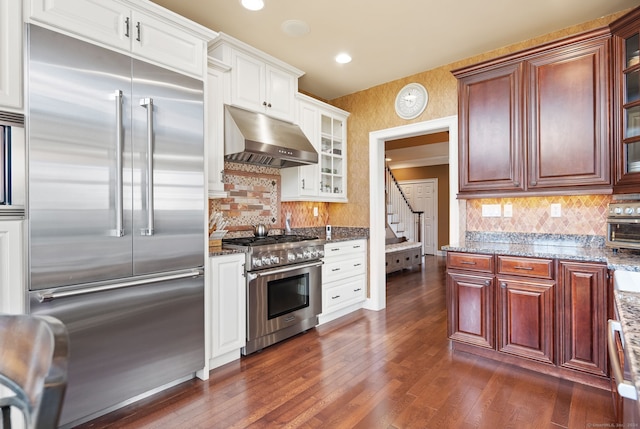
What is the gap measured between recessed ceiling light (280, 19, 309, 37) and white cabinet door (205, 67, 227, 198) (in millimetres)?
667

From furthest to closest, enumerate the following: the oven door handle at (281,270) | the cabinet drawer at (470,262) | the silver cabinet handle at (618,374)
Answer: the oven door handle at (281,270) → the cabinet drawer at (470,262) → the silver cabinet handle at (618,374)

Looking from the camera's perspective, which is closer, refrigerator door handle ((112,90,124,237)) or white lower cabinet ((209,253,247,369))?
refrigerator door handle ((112,90,124,237))

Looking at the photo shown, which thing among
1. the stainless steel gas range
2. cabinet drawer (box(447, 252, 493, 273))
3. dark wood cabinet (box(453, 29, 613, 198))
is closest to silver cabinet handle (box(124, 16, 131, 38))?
the stainless steel gas range

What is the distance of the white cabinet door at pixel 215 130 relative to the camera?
111 inches

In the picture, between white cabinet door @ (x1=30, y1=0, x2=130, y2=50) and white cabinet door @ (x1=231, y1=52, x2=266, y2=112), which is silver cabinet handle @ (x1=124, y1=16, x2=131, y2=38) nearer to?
white cabinet door @ (x1=30, y1=0, x2=130, y2=50)

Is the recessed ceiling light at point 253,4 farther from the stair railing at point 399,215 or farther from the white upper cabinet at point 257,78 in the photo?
the stair railing at point 399,215

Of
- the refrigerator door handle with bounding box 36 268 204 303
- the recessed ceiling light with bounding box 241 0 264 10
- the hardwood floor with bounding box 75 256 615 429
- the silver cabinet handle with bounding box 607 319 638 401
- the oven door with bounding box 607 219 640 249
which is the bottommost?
the hardwood floor with bounding box 75 256 615 429

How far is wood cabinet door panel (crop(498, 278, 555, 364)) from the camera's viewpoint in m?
2.50

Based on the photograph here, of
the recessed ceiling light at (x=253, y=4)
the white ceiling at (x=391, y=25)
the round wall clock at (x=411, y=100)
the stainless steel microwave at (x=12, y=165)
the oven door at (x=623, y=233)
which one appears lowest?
the oven door at (x=623, y=233)

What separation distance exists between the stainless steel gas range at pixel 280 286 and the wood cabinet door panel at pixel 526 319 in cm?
171

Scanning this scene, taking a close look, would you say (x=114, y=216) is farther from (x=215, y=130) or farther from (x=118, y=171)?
(x=215, y=130)

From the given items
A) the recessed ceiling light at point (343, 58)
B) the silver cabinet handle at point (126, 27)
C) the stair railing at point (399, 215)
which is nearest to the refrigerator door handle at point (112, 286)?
the silver cabinet handle at point (126, 27)

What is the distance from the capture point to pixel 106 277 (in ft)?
6.48

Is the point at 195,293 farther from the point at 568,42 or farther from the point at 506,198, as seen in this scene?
the point at 568,42
